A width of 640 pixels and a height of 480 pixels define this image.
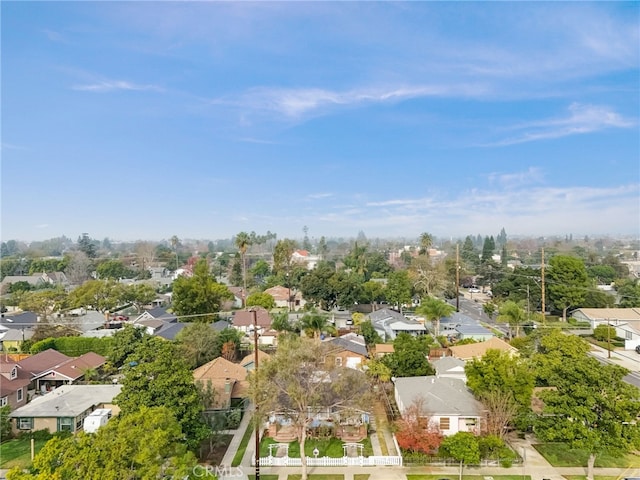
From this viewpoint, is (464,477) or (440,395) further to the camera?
(440,395)

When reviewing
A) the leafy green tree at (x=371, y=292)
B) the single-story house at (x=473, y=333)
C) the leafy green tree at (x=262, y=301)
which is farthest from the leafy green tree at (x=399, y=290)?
the leafy green tree at (x=262, y=301)

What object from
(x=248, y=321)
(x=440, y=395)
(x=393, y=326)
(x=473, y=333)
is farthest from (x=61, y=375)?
(x=473, y=333)

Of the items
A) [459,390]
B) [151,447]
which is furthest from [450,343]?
[151,447]

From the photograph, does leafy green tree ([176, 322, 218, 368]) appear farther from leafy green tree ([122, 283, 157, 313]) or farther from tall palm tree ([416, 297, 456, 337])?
leafy green tree ([122, 283, 157, 313])

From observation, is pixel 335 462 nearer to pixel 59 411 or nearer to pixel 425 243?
pixel 59 411

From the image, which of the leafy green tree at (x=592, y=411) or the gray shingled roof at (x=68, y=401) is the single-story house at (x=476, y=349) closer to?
the leafy green tree at (x=592, y=411)

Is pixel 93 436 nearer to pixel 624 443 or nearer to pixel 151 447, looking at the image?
pixel 151 447
